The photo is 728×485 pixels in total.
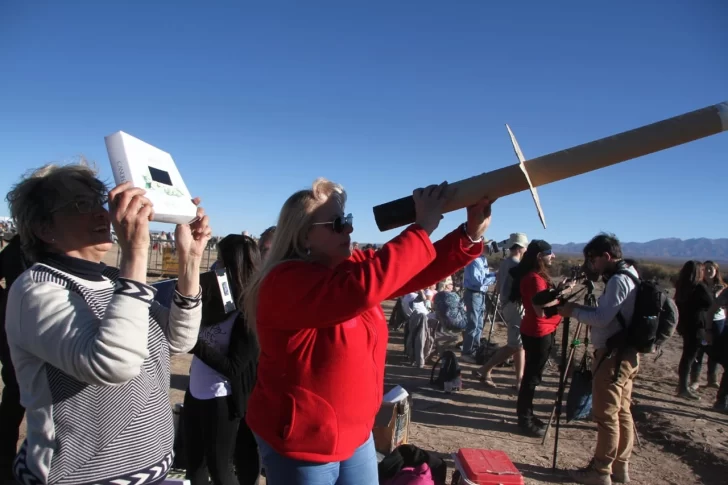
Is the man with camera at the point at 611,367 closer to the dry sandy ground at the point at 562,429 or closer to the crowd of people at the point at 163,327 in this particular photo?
the dry sandy ground at the point at 562,429

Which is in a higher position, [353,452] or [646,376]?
[353,452]

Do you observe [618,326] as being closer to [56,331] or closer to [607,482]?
[607,482]

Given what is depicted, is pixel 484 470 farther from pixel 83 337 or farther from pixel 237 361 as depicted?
pixel 83 337

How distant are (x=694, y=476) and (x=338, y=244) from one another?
15.9ft

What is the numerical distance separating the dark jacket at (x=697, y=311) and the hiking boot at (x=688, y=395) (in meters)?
0.86

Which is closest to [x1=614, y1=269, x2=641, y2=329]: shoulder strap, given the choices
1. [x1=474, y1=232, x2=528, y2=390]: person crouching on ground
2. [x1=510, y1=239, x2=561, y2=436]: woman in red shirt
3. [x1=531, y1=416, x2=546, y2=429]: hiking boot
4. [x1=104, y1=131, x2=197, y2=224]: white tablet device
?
[x1=510, y1=239, x2=561, y2=436]: woman in red shirt

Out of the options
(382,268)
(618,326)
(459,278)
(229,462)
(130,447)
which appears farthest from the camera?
(459,278)

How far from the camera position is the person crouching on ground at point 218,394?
285 cm

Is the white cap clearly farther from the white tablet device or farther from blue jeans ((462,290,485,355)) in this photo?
the white tablet device

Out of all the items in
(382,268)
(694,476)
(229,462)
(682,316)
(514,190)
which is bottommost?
(694,476)

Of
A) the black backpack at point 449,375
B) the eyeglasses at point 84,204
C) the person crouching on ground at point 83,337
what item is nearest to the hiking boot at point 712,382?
the black backpack at point 449,375

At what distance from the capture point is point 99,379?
125cm

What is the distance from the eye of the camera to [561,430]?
5.47m

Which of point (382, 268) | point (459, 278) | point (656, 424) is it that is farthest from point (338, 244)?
point (459, 278)
